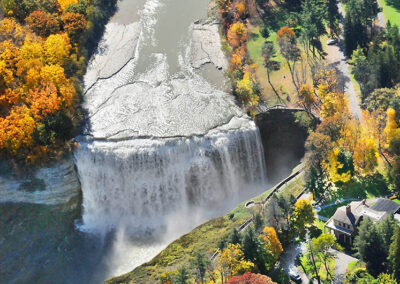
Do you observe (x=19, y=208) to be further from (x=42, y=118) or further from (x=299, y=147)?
(x=299, y=147)

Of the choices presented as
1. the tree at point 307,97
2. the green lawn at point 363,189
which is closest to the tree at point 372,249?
the green lawn at point 363,189

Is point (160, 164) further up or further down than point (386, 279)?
further up

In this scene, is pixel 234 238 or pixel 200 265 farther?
pixel 234 238

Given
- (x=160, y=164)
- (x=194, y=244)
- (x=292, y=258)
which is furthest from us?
(x=160, y=164)

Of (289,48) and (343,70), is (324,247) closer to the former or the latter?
(343,70)

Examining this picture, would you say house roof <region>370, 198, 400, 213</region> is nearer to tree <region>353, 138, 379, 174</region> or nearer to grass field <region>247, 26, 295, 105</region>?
tree <region>353, 138, 379, 174</region>

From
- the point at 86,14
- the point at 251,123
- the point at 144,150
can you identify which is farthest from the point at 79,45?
the point at 251,123

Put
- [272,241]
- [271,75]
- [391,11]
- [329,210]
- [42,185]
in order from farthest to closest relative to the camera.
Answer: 1. [391,11]
2. [271,75]
3. [42,185]
4. [329,210]
5. [272,241]

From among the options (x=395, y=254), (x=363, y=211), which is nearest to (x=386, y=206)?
(x=363, y=211)

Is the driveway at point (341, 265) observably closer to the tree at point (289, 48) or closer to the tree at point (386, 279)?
the tree at point (386, 279)
